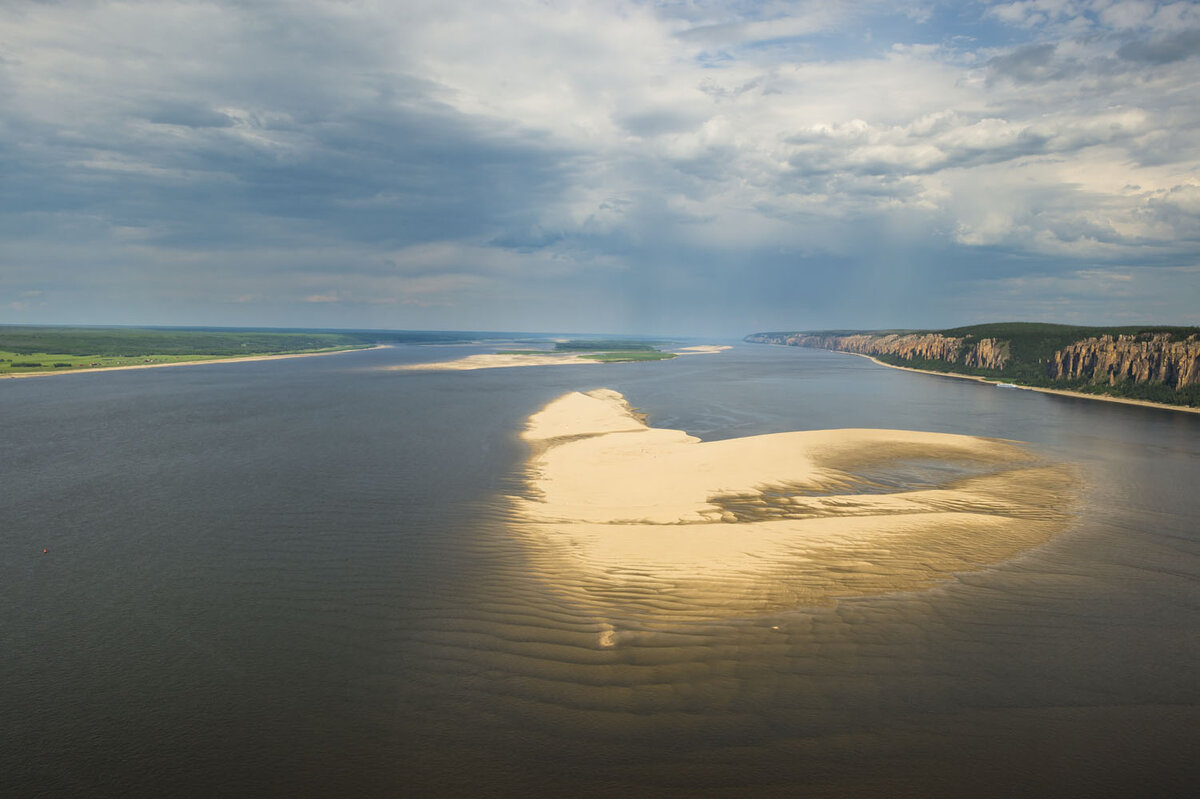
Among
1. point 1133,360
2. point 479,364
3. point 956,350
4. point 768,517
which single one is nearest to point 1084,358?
point 1133,360

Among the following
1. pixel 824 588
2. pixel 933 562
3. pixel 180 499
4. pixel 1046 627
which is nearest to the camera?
pixel 1046 627

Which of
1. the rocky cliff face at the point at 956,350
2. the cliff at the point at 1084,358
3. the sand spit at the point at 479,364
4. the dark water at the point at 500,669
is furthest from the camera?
the rocky cliff face at the point at 956,350

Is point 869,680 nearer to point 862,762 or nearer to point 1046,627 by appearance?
point 862,762

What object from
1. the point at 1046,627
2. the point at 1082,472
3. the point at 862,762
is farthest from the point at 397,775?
the point at 1082,472

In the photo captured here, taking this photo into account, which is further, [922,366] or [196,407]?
[922,366]

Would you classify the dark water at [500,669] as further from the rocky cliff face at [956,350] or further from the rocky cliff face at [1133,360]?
the rocky cliff face at [956,350]

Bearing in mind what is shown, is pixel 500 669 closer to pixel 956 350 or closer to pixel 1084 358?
pixel 1084 358

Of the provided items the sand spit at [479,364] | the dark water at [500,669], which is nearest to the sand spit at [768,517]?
the dark water at [500,669]

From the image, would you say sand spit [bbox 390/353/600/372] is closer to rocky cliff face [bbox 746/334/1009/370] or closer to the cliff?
rocky cliff face [bbox 746/334/1009/370]
